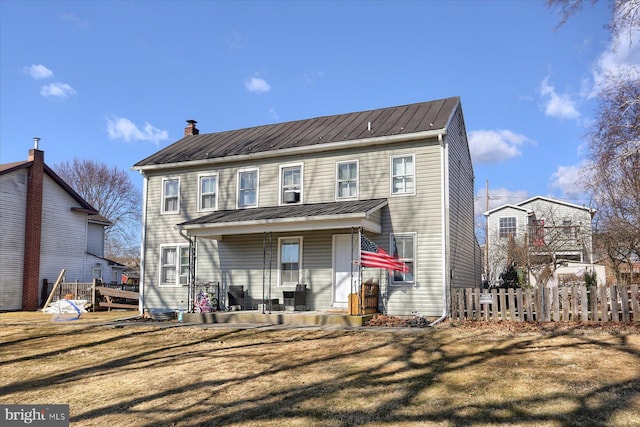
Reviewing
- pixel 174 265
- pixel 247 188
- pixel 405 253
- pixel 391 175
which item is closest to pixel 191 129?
pixel 247 188

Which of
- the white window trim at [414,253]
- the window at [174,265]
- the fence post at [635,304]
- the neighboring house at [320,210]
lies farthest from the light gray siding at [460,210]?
the window at [174,265]

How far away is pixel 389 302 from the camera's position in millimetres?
15133

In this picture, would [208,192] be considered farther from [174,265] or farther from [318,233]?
[318,233]

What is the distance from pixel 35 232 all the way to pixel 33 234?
147 millimetres

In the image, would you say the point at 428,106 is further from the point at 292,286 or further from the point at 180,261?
the point at 180,261

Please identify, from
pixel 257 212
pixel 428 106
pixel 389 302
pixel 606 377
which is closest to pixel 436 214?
pixel 389 302

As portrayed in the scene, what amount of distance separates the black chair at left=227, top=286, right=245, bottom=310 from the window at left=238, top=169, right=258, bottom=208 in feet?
9.33

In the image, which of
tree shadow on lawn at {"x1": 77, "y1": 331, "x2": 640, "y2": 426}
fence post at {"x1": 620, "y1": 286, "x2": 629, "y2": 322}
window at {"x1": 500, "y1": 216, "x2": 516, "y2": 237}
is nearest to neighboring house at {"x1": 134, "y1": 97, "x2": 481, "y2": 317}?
fence post at {"x1": 620, "y1": 286, "x2": 629, "y2": 322}

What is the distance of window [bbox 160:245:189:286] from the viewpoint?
1859cm

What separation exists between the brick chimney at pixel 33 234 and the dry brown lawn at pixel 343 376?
523 inches

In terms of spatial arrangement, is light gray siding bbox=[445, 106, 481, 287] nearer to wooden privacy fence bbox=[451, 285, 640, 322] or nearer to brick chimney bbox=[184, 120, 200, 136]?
wooden privacy fence bbox=[451, 285, 640, 322]

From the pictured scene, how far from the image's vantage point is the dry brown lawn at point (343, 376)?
6.32 metres

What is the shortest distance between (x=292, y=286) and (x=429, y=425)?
10.9 metres

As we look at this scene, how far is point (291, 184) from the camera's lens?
17.2 m
